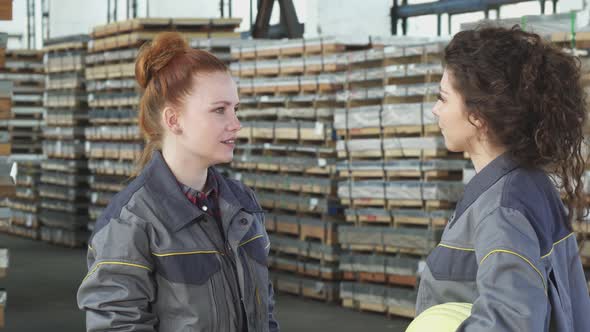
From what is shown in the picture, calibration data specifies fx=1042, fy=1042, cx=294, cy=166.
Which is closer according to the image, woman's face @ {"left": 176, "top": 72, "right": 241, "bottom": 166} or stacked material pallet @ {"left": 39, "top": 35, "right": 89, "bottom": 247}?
woman's face @ {"left": 176, "top": 72, "right": 241, "bottom": 166}

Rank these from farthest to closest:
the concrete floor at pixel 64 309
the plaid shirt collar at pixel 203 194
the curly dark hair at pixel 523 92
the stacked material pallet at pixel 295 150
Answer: the stacked material pallet at pixel 295 150 < the concrete floor at pixel 64 309 < the plaid shirt collar at pixel 203 194 < the curly dark hair at pixel 523 92

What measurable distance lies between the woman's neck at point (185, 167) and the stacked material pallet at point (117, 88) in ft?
33.7

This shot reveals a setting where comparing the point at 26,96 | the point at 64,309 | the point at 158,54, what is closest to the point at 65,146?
the point at 26,96

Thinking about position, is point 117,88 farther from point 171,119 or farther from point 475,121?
point 475,121

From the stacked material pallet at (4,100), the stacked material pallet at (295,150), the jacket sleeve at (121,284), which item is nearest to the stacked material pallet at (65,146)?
the stacked material pallet at (295,150)

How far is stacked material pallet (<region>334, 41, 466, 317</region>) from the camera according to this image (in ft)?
32.0

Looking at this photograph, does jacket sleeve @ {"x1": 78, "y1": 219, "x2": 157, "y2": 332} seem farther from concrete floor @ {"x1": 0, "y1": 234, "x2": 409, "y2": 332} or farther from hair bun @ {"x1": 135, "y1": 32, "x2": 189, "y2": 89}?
concrete floor @ {"x1": 0, "y1": 234, "x2": 409, "y2": 332}

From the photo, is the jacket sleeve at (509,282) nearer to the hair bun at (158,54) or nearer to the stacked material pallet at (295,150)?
the hair bun at (158,54)

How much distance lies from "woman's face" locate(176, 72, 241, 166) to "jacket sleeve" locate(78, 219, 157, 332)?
0.32m

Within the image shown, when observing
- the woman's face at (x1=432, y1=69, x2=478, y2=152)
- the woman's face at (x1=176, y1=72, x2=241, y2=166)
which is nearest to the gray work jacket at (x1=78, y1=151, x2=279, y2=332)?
the woman's face at (x1=176, y1=72, x2=241, y2=166)

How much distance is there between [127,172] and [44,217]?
3.51m

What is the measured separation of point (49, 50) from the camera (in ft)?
59.7

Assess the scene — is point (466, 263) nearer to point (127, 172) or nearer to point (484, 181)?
point (484, 181)

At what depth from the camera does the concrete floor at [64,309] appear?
9969mm
